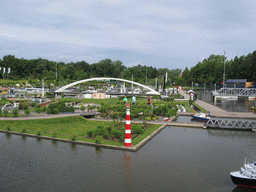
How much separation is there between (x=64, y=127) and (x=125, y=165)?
10.5 m

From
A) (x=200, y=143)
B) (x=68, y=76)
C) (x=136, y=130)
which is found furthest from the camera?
(x=68, y=76)

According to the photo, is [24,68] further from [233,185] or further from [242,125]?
[233,185]

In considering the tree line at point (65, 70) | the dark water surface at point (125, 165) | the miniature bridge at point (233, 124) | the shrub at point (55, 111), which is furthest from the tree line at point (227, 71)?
the dark water surface at point (125, 165)

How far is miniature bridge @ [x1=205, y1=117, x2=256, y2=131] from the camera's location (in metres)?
22.7

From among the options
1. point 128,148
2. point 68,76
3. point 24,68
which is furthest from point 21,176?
point 24,68

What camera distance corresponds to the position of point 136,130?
19.7m

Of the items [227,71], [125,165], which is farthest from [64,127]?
[227,71]

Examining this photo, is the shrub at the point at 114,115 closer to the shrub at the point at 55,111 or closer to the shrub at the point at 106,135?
the shrub at the point at 55,111

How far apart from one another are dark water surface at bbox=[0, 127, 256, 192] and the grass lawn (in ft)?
3.91

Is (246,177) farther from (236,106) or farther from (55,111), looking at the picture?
(236,106)

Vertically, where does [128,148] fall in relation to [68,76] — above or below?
below

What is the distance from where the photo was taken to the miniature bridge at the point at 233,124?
2272 centimetres

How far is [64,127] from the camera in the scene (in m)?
22.2

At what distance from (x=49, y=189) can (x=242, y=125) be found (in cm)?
1899
